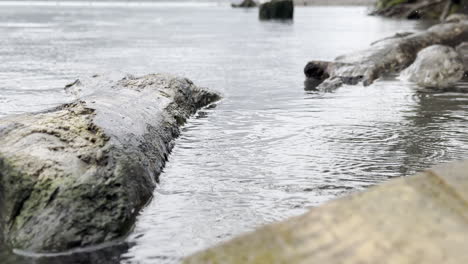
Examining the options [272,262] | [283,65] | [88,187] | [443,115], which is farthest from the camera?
[283,65]

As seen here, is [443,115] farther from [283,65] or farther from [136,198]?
[283,65]

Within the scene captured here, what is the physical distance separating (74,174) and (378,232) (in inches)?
88.2

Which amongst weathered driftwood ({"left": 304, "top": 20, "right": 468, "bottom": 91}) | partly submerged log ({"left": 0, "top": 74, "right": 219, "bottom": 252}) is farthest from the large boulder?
partly submerged log ({"left": 0, "top": 74, "right": 219, "bottom": 252})

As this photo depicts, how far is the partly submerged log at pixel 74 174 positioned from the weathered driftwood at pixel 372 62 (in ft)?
17.7

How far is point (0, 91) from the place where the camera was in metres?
9.32

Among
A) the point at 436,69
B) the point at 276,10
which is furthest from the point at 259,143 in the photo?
the point at 276,10

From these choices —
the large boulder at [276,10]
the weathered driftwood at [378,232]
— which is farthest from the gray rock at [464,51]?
the large boulder at [276,10]

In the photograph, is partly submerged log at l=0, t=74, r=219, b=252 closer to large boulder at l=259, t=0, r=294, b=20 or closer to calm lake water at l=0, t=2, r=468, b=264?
calm lake water at l=0, t=2, r=468, b=264

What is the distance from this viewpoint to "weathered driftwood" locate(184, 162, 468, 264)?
2.29 metres

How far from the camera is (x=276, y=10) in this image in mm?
34812

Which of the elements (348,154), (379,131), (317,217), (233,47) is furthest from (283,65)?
(317,217)

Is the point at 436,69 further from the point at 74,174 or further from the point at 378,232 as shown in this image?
the point at 378,232

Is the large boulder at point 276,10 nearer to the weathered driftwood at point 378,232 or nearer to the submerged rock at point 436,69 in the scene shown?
the submerged rock at point 436,69

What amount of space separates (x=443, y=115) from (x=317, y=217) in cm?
540
